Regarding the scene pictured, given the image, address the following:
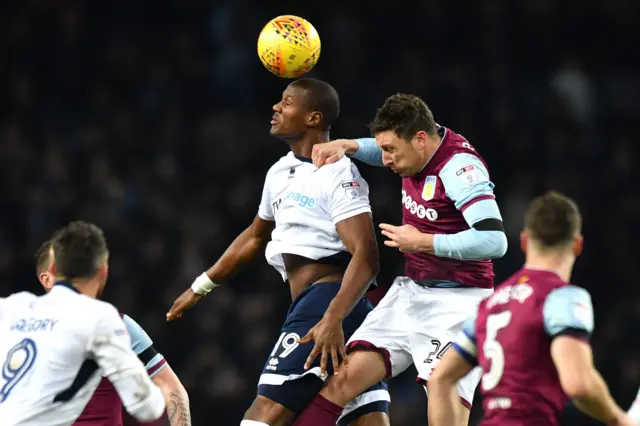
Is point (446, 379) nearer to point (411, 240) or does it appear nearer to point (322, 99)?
point (411, 240)

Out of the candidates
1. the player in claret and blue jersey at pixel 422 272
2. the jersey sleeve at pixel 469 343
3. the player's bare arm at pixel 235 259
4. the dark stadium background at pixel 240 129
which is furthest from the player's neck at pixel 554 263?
the dark stadium background at pixel 240 129

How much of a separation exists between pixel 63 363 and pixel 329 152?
6.83 feet

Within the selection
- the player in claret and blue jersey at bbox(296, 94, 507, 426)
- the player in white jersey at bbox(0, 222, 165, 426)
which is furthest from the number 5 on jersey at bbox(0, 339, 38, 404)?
the player in claret and blue jersey at bbox(296, 94, 507, 426)

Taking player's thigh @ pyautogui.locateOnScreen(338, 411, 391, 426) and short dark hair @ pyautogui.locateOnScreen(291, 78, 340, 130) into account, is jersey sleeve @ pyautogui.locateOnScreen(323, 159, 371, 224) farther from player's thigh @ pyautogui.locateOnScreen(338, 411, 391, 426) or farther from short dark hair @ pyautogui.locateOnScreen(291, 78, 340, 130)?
player's thigh @ pyautogui.locateOnScreen(338, 411, 391, 426)

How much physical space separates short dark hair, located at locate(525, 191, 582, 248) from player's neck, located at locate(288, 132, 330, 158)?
7.41ft

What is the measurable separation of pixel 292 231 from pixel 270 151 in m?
5.87

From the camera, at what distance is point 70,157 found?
12.2 meters

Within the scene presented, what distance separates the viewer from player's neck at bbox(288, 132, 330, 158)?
21.0 feet

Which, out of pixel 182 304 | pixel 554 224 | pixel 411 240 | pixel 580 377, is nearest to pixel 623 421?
pixel 580 377

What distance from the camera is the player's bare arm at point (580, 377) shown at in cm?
397

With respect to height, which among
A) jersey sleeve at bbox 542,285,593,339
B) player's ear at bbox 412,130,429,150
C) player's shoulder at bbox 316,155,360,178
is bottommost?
jersey sleeve at bbox 542,285,593,339

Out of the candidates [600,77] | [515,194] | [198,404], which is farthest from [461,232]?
[600,77]

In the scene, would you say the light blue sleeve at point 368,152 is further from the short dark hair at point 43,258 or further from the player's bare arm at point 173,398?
the short dark hair at point 43,258

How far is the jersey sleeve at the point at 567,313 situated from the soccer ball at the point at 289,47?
274 cm
